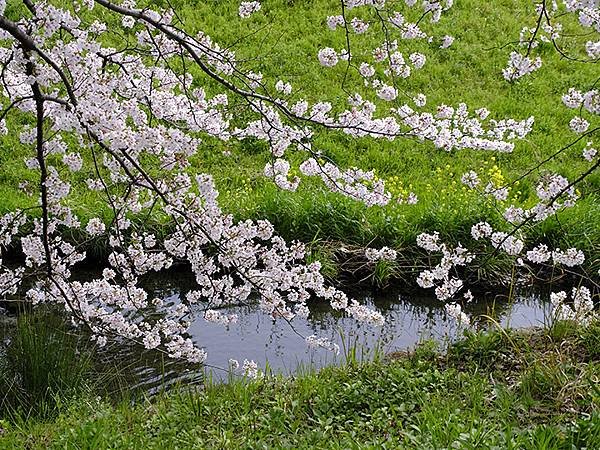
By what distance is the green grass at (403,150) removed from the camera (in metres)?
6.36

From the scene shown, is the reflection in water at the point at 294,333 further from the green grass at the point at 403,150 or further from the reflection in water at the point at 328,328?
the green grass at the point at 403,150

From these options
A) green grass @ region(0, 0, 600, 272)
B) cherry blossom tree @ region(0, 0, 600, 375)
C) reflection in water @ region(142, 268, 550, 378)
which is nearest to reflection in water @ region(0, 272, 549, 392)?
reflection in water @ region(142, 268, 550, 378)

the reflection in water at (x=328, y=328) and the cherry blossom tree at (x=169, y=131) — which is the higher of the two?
the cherry blossom tree at (x=169, y=131)

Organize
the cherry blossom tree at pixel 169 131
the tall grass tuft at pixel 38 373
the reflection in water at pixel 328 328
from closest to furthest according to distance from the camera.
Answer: the cherry blossom tree at pixel 169 131
the tall grass tuft at pixel 38 373
the reflection in water at pixel 328 328

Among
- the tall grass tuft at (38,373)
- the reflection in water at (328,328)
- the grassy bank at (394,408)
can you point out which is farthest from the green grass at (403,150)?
the tall grass tuft at (38,373)

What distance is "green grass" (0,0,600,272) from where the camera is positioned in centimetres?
636

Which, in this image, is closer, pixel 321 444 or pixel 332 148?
pixel 321 444

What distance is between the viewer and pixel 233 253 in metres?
3.45

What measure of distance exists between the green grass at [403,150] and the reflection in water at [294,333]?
2.16 feet

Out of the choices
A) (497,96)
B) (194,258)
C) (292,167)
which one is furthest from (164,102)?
→ (497,96)

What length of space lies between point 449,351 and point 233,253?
Result: 1.75 m

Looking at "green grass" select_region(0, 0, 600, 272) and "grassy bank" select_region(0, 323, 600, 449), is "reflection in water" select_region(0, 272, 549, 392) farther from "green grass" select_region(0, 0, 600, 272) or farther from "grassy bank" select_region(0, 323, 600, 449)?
"green grass" select_region(0, 0, 600, 272)

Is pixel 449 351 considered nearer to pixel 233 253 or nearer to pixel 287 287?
pixel 287 287

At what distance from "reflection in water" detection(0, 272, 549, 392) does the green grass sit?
660 mm
